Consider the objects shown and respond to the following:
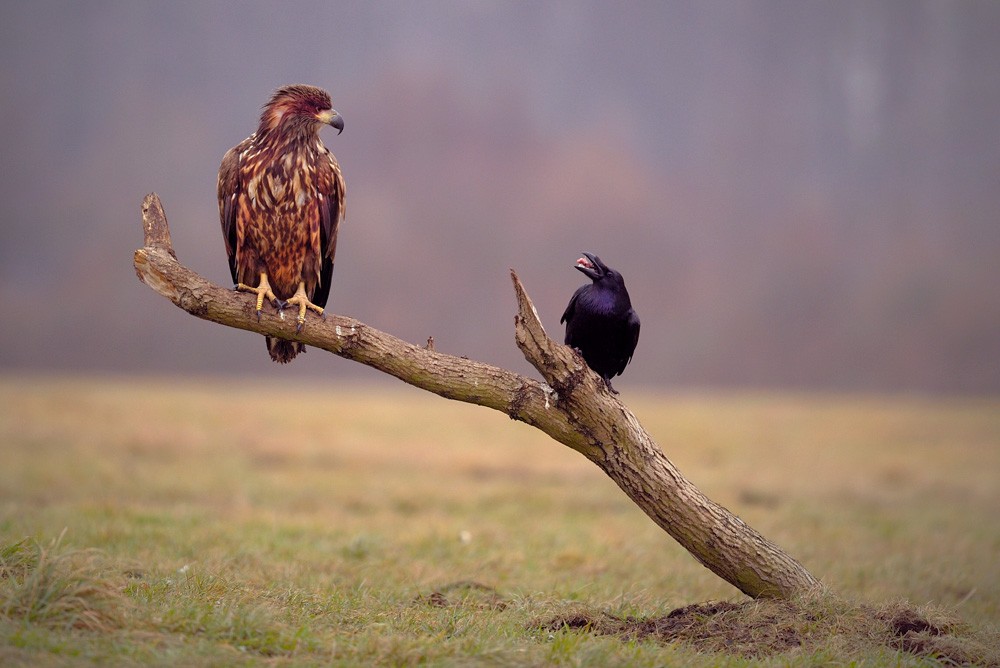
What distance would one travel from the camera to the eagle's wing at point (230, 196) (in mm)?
6207

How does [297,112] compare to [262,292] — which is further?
[297,112]

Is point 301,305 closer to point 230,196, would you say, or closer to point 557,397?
point 230,196


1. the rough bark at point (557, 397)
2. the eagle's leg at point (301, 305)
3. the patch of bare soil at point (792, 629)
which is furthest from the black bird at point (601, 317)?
the eagle's leg at point (301, 305)

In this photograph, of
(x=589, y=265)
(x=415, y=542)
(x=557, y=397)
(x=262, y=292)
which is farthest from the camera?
(x=415, y=542)

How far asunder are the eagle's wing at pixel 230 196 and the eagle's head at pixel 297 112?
27 cm

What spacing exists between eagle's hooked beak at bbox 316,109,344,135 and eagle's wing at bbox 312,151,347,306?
223 mm

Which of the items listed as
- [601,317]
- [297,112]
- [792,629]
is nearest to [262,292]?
[297,112]

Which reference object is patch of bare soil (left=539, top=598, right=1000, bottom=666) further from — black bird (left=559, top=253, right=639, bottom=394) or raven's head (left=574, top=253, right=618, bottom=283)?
raven's head (left=574, top=253, right=618, bottom=283)

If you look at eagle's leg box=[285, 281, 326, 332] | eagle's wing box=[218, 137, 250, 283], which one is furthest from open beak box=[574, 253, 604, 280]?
eagle's wing box=[218, 137, 250, 283]

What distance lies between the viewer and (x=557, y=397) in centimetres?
541

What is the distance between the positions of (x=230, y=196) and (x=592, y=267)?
8.53ft

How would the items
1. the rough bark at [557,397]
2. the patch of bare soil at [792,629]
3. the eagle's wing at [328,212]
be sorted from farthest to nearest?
1. the eagle's wing at [328,212]
2. the rough bark at [557,397]
3. the patch of bare soil at [792,629]

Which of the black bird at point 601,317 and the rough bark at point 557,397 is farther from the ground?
the black bird at point 601,317

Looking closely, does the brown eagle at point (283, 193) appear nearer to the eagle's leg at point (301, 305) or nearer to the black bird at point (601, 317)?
the eagle's leg at point (301, 305)
